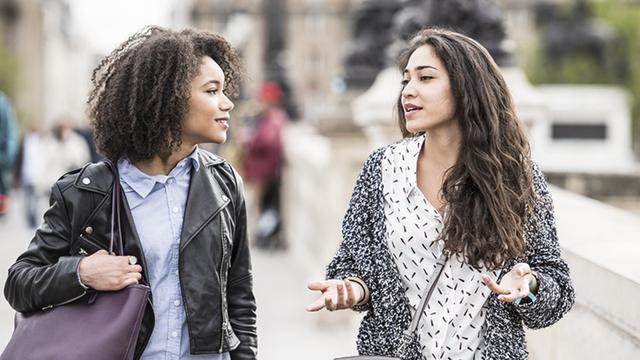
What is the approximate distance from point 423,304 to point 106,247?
848 millimetres

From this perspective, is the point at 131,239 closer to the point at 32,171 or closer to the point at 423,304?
the point at 423,304

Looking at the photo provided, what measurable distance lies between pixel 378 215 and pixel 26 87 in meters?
74.5

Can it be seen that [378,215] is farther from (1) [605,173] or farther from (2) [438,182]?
(1) [605,173]

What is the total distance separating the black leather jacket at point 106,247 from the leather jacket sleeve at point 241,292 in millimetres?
112

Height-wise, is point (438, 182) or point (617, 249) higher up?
point (438, 182)

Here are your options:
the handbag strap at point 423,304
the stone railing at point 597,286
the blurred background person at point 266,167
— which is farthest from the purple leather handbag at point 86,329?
the blurred background person at point 266,167

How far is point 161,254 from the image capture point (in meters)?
3.25

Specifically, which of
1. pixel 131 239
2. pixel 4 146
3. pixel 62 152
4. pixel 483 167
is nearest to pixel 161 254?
pixel 131 239

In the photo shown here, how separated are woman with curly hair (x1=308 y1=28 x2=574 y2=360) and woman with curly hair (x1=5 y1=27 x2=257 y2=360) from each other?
1.08 feet

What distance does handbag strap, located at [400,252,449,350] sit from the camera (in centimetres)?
319

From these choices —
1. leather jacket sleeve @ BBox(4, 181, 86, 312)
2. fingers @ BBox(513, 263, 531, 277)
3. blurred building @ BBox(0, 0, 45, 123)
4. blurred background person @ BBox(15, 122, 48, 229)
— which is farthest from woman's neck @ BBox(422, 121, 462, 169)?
blurred building @ BBox(0, 0, 45, 123)

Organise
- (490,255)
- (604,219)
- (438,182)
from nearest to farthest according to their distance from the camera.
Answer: (490,255)
(438,182)
(604,219)

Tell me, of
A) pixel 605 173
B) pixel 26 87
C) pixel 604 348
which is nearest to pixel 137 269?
pixel 604 348

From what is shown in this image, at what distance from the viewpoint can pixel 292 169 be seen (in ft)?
51.2
